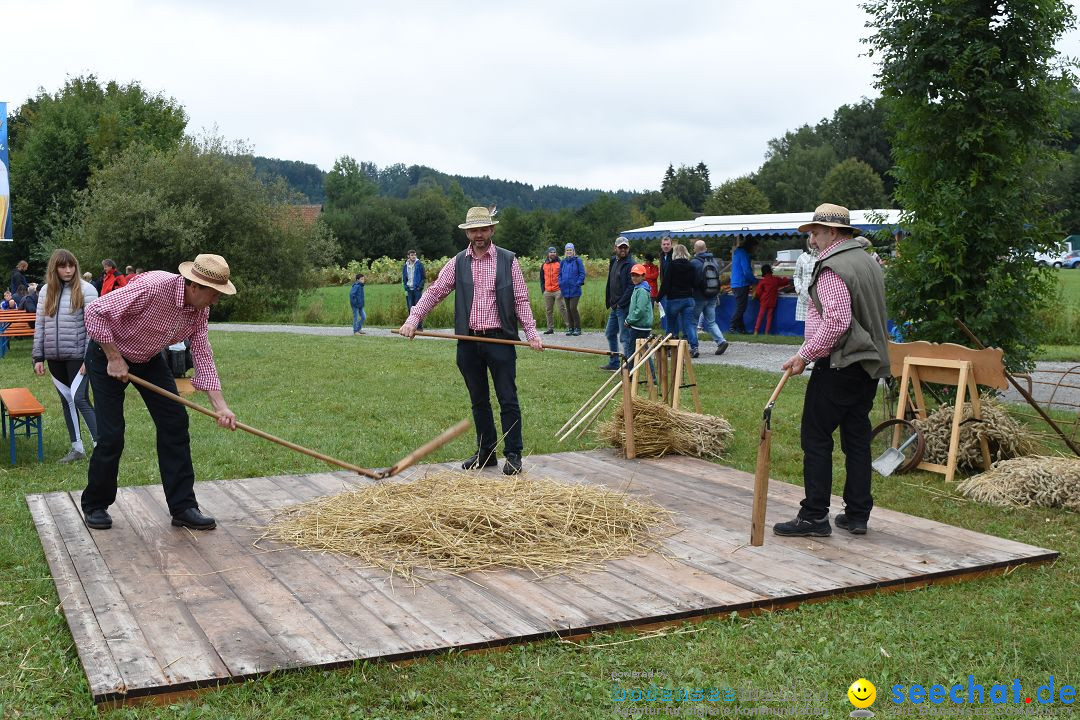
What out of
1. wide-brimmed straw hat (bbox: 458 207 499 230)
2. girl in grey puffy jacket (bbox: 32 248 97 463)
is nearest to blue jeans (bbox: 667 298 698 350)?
wide-brimmed straw hat (bbox: 458 207 499 230)

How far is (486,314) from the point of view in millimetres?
7027

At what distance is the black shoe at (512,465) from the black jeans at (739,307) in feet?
41.4

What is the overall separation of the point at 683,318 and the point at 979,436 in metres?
7.28

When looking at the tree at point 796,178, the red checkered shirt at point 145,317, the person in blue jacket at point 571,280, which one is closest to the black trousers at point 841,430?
the red checkered shirt at point 145,317

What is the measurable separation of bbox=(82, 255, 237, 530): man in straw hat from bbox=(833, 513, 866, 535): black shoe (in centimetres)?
347

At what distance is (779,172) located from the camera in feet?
230

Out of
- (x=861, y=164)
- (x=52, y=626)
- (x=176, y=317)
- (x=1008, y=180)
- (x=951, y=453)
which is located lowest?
(x=52, y=626)

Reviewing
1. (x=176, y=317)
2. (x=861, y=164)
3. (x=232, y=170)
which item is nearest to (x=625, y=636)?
(x=176, y=317)

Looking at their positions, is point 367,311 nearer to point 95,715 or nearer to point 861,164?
point 95,715

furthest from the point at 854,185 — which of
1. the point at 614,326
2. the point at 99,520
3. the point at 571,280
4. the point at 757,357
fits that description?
the point at 99,520

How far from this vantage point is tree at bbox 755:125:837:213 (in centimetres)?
6644

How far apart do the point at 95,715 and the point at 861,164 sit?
2537 inches

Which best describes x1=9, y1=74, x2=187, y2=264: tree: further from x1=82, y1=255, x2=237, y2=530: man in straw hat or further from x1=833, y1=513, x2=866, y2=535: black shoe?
x1=833, y1=513, x2=866, y2=535: black shoe

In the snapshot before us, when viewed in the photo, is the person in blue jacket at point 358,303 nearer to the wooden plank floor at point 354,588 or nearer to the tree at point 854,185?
the wooden plank floor at point 354,588
